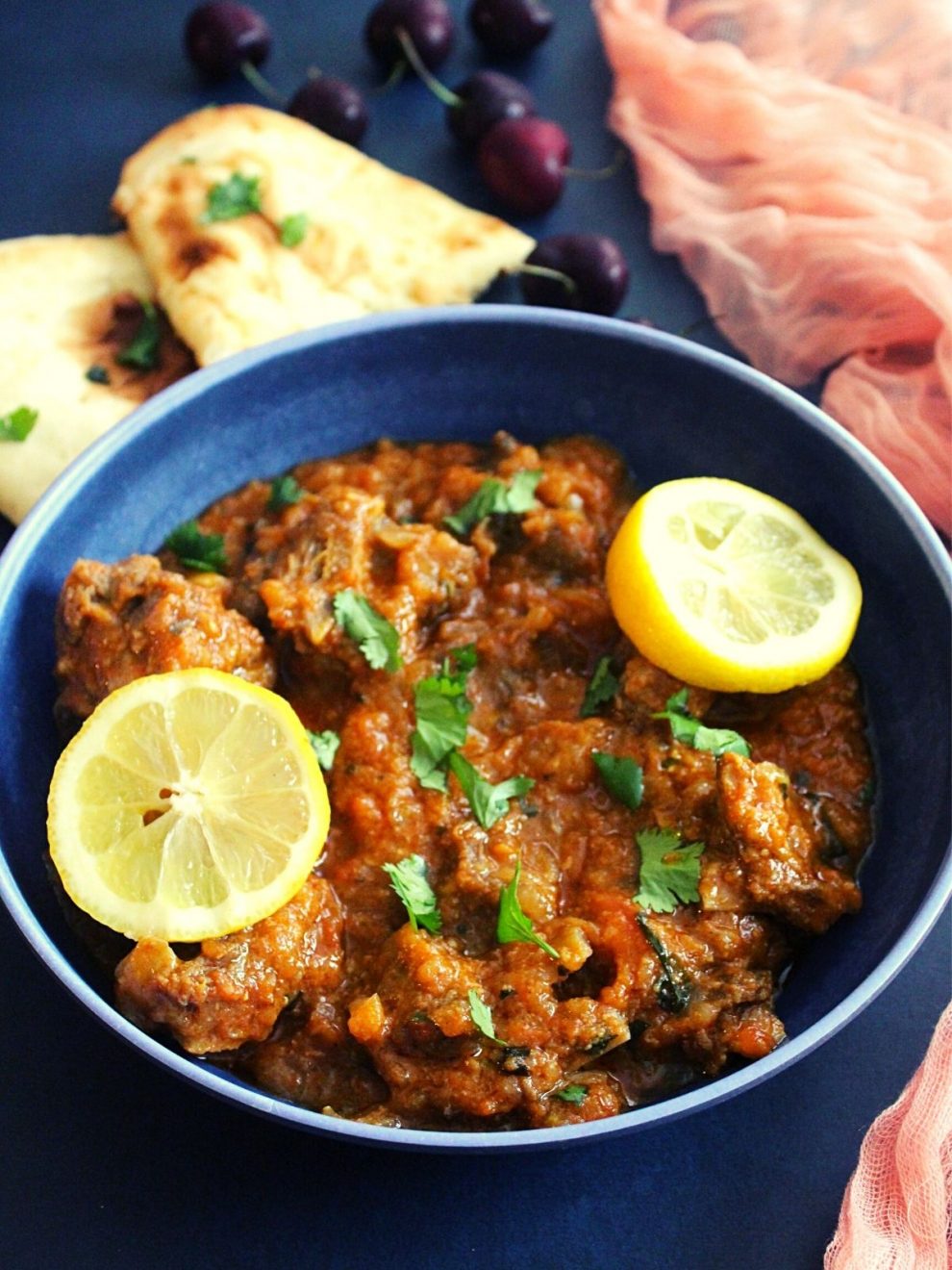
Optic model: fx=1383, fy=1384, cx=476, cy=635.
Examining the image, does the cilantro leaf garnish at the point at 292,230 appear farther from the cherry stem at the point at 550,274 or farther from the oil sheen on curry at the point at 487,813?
the oil sheen on curry at the point at 487,813

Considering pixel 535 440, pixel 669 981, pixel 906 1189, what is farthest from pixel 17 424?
pixel 906 1189

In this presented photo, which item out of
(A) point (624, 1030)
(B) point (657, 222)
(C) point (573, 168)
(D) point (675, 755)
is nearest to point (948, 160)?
(B) point (657, 222)

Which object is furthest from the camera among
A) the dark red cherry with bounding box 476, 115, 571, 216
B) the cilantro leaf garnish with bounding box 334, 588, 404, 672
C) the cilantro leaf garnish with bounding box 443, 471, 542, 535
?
the dark red cherry with bounding box 476, 115, 571, 216

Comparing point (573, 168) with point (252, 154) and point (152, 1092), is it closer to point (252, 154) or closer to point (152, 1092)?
point (252, 154)

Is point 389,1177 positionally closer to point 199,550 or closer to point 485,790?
point 485,790

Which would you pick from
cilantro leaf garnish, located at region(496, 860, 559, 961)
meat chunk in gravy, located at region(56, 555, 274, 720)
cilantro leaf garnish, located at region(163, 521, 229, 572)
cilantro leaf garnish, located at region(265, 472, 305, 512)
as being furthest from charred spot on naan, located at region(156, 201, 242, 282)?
cilantro leaf garnish, located at region(496, 860, 559, 961)

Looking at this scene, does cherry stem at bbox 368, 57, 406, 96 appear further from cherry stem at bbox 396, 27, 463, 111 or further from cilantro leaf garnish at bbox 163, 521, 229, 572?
cilantro leaf garnish at bbox 163, 521, 229, 572
